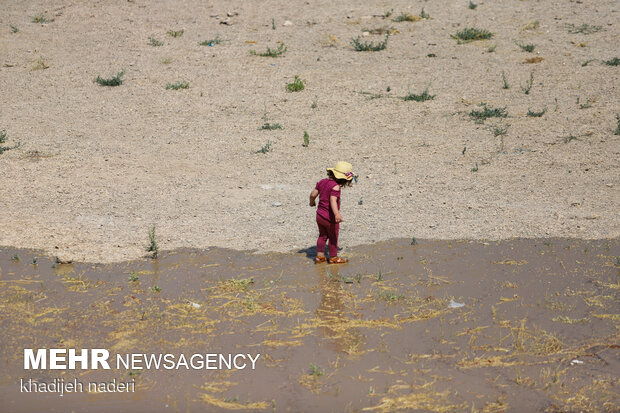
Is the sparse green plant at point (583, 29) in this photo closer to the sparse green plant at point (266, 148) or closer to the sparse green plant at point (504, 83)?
the sparse green plant at point (504, 83)

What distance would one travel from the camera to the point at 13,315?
587cm

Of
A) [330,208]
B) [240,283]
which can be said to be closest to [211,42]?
[330,208]

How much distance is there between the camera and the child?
6.92 meters

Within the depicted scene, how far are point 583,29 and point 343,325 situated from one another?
11137 mm

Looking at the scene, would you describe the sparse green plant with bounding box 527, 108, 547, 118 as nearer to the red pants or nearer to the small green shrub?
the red pants

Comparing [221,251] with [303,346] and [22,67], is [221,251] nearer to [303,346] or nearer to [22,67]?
[303,346]

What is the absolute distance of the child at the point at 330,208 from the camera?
6922 millimetres

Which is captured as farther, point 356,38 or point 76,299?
point 356,38

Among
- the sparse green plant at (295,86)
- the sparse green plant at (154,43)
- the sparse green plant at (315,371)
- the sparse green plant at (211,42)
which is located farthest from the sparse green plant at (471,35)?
the sparse green plant at (315,371)

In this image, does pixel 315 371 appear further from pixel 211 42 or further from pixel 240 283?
pixel 211 42

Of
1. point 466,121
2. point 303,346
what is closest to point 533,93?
point 466,121

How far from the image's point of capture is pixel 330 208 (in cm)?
703

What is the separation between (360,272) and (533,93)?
663cm

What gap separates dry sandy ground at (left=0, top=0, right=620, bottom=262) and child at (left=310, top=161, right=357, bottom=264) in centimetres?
53
